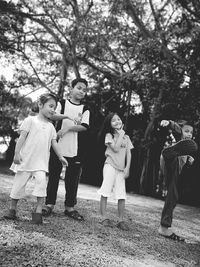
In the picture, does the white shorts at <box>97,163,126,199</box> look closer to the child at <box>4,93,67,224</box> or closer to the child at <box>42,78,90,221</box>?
the child at <box>42,78,90,221</box>

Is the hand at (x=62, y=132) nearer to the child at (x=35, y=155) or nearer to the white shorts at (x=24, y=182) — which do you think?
the child at (x=35, y=155)

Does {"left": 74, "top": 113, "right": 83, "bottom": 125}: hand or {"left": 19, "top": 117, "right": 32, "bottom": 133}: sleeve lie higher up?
{"left": 74, "top": 113, "right": 83, "bottom": 125}: hand

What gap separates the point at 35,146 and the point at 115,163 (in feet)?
4.03

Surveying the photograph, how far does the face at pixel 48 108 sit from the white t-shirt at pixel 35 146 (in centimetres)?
12

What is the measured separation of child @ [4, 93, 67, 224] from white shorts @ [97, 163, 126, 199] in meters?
0.88

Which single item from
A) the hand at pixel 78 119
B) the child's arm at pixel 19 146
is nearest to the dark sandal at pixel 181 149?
the hand at pixel 78 119

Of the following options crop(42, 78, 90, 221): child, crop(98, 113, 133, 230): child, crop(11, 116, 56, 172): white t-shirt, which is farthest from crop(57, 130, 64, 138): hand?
crop(98, 113, 133, 230): child

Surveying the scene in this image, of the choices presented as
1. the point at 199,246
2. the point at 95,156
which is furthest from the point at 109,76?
the point at 199,246

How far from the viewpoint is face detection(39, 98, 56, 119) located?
3658 mm

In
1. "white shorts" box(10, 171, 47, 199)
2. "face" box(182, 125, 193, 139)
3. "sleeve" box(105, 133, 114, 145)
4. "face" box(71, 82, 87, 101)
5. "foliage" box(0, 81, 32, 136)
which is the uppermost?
"foliage" box(0, 81, 32, 136)

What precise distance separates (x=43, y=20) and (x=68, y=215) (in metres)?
11.5

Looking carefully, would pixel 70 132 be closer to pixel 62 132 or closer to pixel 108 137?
pixel 62 132

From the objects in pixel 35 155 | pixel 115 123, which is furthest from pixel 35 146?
pixel 115 123

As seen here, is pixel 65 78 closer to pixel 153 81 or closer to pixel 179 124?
pixel 153 81
